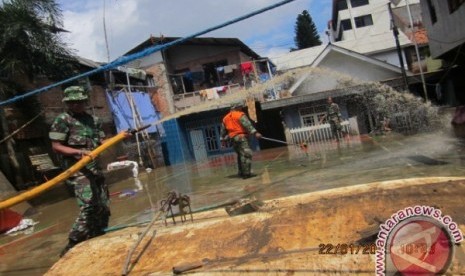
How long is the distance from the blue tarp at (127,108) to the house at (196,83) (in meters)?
1.21

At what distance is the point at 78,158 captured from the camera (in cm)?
460

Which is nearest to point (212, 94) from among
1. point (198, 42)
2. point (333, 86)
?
point (198, 42)

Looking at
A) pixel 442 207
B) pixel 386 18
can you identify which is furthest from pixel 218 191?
pixel 386 18

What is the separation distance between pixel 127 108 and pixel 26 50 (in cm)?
872

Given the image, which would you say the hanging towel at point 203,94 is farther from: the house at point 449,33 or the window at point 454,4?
the window at point 454,4

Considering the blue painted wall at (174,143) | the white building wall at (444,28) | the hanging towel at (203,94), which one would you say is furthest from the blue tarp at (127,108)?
the white building wall at (444,28)

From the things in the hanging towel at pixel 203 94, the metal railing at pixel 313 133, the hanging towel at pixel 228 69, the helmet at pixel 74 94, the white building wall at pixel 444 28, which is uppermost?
the hanging towel at pixel 228 69

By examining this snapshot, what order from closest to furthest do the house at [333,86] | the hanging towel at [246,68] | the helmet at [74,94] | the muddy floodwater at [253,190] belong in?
1. the helmet at [74,94]
2. the muddy floodwater at [253,190]
3. the house at [333,86]
4. the hanging towel at [246,68]

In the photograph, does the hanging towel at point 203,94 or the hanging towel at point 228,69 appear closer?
the hanging towel at point 203,94

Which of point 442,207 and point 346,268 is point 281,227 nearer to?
point 346,268

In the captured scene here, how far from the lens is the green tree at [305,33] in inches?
2682

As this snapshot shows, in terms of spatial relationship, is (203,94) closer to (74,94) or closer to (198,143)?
(198,143)

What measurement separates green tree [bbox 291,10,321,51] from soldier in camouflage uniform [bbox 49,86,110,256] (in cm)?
6588

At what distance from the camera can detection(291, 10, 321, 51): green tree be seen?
6812 cm
